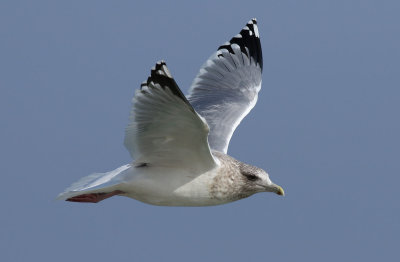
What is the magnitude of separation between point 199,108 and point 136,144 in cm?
163

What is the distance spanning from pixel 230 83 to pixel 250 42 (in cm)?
51

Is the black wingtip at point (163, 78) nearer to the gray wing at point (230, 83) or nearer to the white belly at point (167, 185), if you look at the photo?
the white belly at point (167, 185)

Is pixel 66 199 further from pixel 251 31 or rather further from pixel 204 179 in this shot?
pixel 251 31

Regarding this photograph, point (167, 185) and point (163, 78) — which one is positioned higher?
point (163, 78)

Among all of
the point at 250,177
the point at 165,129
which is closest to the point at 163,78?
the point at 165,129

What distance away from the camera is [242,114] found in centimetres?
612

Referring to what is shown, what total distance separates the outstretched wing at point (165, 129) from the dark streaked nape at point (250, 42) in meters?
2.21

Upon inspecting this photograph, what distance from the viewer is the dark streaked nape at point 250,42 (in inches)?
266

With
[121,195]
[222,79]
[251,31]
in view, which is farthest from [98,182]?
[251,31]

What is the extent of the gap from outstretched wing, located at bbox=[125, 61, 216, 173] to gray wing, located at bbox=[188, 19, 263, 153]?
1.07m

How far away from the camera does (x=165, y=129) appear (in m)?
4.46

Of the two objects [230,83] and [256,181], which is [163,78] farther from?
→ [230,83]

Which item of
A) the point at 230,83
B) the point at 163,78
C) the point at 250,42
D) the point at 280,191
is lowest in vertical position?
the point at 280,191

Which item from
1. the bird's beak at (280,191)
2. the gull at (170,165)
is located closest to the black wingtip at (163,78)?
the gull at (170,165)
